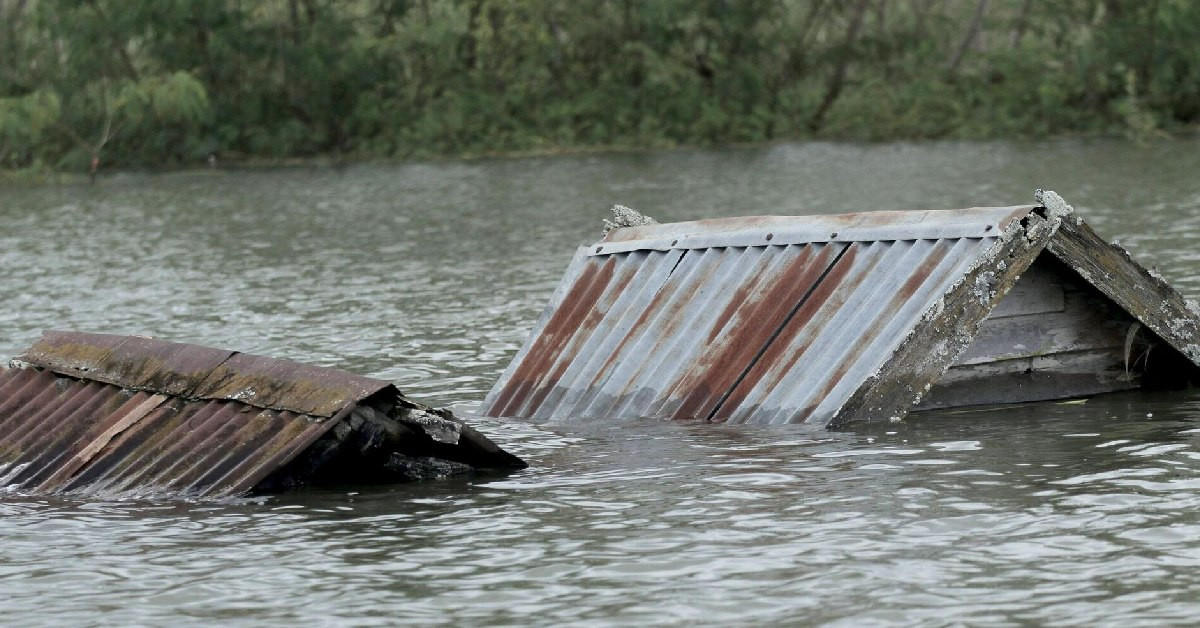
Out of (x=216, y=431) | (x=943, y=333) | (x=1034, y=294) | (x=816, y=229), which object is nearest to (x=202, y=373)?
(x=216, y=431)

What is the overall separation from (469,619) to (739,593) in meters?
1.08

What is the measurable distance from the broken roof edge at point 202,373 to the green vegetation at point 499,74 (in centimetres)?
3508

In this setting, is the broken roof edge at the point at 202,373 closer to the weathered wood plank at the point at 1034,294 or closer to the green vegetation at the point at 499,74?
the weathered wood plank at the point at 1034,294

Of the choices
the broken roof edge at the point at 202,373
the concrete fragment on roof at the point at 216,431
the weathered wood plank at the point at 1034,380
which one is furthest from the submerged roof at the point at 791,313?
the broken roof edge at the point at 202,373

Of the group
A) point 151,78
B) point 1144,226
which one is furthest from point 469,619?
point 151,78

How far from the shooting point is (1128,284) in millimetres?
11406

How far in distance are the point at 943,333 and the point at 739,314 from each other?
1440mm

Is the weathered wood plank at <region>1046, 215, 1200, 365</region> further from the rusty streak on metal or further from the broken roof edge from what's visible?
the broken roof edge

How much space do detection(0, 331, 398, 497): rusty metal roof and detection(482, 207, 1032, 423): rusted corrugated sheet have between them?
238cm

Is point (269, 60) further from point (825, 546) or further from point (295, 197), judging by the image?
point (825, 546)

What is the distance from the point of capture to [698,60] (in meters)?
51.5

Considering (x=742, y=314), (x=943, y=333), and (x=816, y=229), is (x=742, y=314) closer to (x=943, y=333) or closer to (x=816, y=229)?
(x=816, y=229)

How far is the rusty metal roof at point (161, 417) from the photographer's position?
980 centimetres

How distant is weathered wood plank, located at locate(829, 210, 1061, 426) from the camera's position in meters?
10.7
